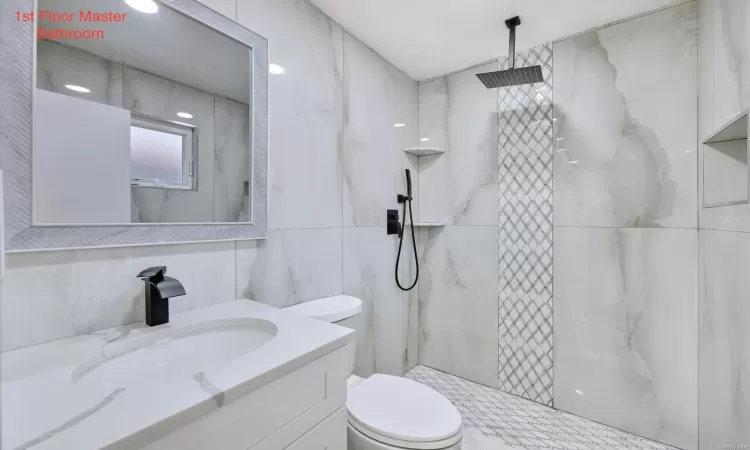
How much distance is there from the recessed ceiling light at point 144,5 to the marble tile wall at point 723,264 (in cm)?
198

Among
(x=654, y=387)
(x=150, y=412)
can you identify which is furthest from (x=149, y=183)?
(x=654, y=387)

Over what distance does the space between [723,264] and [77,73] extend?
234cm

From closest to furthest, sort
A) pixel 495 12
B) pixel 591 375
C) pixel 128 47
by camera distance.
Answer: pixel 128 47, pixel 495 12, pixel 591 375

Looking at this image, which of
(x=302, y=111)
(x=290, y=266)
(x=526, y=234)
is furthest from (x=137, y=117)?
(x=526, y=234)

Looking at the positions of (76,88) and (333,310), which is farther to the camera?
(333,310)

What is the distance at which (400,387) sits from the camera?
1.42 metres

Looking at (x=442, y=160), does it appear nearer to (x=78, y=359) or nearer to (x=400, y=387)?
(x=400, y=387)

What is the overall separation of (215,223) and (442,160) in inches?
65.5

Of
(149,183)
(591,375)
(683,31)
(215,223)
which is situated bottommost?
(591,375)

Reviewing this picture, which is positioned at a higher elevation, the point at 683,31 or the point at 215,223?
the point at 683,31

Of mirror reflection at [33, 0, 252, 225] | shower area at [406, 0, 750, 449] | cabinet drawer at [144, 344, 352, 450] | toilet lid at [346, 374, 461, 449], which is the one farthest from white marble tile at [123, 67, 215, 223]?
shower area at [406, 0, 750, 449]

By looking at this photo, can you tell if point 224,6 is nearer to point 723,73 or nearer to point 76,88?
point 76,88

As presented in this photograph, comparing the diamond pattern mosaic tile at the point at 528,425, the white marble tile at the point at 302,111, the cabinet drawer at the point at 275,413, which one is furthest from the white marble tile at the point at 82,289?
the diamond pattern mosaic tile at the point at 528,425

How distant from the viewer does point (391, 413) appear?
1.24m
